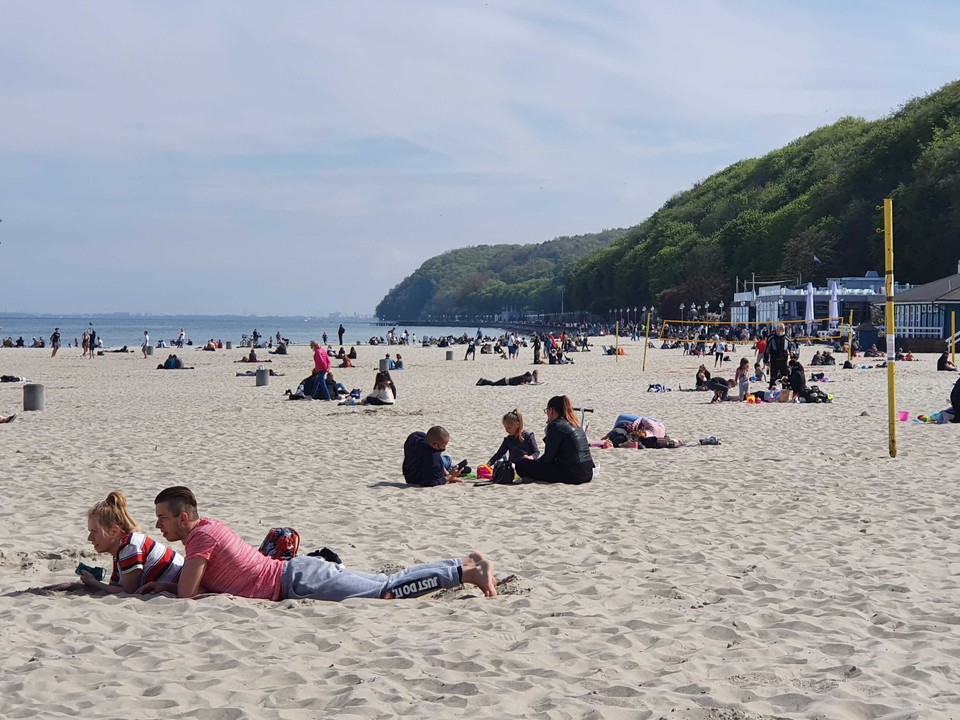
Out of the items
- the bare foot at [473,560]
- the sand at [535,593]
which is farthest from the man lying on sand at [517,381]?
the bare foot at [473,560]

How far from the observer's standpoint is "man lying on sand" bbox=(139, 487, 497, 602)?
5.78 meters

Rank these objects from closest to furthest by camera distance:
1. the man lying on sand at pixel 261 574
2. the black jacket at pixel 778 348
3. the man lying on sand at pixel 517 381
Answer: the man lying on sand at pixel 261 574 < the black jacket at pixel 778 348 < the man lying on sand at pixel 517 381

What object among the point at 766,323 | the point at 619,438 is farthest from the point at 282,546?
the point at 766,323

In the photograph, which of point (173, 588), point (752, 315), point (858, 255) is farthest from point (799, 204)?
point (173, 588)

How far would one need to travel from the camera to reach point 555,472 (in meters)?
10.1

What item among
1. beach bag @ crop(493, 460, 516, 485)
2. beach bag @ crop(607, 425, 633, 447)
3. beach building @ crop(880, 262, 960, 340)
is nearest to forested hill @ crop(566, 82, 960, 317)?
beach building @ crop(880, 262, 960, 340)

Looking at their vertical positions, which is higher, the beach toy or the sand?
the beach toy

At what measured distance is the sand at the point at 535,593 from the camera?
4348mm

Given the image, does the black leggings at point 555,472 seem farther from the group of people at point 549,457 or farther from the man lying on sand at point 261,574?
the man lying on sand at point 261,574

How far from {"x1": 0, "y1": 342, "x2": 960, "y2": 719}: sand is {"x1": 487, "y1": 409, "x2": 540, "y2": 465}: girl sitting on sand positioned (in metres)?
0.71

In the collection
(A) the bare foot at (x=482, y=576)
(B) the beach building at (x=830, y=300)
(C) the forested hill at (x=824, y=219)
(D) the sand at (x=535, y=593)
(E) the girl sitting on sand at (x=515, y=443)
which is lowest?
(D) the sand at (x=535, y=593)

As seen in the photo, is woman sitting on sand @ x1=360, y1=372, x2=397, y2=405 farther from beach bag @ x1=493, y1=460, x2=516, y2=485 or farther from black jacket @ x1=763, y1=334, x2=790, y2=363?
beach bag @ x1=493, y1=460, x2=516, y2=485

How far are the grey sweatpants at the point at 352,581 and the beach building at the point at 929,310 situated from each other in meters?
39.6

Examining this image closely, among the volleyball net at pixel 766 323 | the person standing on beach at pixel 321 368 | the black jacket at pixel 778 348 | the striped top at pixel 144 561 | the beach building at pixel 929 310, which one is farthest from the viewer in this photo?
the volleyball net at pixel 766 323
